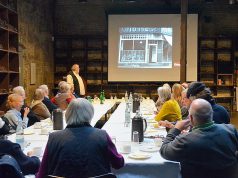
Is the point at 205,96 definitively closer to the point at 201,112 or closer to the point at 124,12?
the point at 201,112

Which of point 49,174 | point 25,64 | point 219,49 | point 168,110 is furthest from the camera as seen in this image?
point 219,49

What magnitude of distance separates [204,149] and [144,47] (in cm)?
998

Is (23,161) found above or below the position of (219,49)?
below

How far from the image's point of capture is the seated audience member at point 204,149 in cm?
268

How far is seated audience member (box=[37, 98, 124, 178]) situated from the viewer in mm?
2480

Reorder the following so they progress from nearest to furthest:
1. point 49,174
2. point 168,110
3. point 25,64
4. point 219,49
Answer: point 49,174
point 168,110
point 25,64
point 219,49

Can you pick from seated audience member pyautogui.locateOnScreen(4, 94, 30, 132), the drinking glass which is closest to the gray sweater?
the drinking glass

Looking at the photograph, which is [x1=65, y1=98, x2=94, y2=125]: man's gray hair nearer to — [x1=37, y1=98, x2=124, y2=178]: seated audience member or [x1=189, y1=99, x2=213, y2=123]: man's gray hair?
[x1=37, y1=98, x2=124, y2=178]: seated audience member

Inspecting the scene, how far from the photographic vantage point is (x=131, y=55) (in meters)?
12.6

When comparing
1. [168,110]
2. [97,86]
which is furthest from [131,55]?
[168,110]

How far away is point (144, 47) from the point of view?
41.0 feet

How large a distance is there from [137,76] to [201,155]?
988cm

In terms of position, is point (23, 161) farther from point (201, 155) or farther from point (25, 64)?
point (25, 64)

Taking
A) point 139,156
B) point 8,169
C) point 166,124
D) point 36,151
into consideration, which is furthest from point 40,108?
point 8,169
